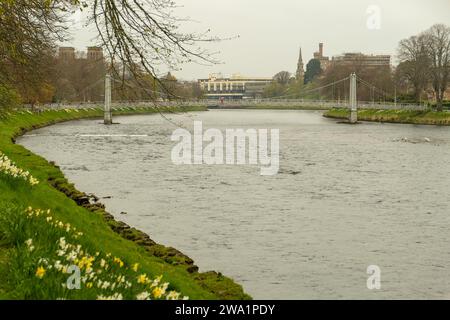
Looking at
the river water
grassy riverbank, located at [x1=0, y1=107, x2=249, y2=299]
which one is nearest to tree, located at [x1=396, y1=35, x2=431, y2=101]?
the river water

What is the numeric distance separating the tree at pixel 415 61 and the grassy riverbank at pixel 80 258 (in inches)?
3124

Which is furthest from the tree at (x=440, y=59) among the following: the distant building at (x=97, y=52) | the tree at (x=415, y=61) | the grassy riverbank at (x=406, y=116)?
the distant building at (x=97, y=52)

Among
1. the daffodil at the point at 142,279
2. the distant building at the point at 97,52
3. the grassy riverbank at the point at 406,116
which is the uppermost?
the distant building at the point at 97,52

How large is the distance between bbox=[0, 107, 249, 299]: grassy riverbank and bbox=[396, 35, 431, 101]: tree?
79347 millimetres

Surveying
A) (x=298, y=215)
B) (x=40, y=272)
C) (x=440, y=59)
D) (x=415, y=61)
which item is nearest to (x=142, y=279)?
(x=40, y=272)

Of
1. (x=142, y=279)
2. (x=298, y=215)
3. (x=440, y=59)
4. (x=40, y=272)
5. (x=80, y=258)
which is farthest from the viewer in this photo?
(x=440, y=59)

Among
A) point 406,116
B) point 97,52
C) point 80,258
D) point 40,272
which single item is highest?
point 97,52

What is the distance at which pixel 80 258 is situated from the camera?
9.04 meters

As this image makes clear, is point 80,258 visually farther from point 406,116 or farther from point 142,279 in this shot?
point 406,116

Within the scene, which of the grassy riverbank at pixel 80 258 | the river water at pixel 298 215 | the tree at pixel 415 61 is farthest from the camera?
the tree at pixel 415 61

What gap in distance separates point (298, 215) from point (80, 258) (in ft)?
46.6

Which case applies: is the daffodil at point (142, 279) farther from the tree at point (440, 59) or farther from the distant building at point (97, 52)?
the tree at point (440, 59)

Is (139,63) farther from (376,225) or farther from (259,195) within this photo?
(259,195)

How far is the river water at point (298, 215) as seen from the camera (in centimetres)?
1505
